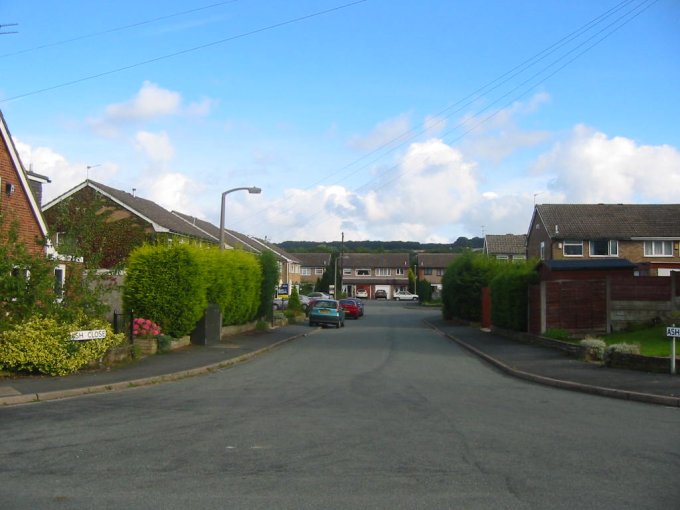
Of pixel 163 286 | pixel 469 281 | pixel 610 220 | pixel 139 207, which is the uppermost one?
pixel 610 220

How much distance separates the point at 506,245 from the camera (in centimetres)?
8619

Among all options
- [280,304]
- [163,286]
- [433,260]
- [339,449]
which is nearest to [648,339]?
[163,286]

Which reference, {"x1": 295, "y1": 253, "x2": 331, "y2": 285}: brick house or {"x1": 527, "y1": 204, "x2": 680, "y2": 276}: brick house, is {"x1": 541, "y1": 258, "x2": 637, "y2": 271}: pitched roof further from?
{"x1": 295, "y1": 253, "x2": 331, "y2": 285}: brick house

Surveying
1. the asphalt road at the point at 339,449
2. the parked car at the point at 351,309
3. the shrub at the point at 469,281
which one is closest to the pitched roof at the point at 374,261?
the parked car at the point at 351,309

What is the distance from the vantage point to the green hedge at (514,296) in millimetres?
28625

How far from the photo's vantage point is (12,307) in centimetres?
1585

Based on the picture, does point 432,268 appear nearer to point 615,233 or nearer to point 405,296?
point 405,296

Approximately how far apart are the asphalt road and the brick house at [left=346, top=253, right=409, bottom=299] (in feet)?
360

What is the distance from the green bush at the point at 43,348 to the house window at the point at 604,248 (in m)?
49.0

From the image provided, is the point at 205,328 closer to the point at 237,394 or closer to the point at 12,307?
the point at 12,307

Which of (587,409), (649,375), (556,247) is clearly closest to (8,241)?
(587,409)

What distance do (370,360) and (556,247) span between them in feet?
133

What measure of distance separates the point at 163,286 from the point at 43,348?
23.3 feet

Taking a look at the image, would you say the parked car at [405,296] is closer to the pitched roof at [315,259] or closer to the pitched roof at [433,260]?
the pitched roof at [433,260]
